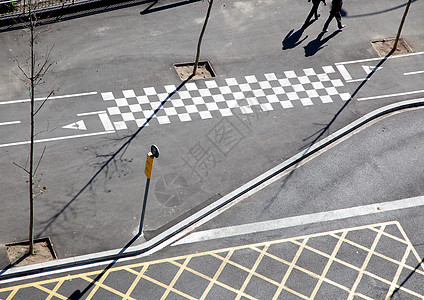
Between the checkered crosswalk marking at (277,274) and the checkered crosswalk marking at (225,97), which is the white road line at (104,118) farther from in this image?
the checkered crosswalk marking at (277,274)

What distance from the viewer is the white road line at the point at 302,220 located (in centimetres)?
1845

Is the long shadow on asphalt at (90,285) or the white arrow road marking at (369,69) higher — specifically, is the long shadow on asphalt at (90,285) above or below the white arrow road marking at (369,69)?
above

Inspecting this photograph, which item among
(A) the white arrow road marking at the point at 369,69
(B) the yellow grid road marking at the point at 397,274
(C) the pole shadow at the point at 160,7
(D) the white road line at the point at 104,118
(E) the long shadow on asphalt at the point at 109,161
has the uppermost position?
(C) the pole shadow at the point at 160,7

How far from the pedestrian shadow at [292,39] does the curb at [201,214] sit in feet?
15.8

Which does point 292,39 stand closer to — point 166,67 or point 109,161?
point 166,67

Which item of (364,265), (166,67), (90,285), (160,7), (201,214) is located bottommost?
(364,265)

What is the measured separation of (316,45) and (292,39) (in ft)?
3.42

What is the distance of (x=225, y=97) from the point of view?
75.2 ft

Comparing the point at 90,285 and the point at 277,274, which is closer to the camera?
the point at 90,285

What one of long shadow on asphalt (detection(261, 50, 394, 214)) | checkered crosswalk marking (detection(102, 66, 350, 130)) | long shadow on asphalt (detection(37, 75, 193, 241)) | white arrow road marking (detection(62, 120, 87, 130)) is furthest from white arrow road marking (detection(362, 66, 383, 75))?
white arrow road marking (detection(62, 120, 87, 130))

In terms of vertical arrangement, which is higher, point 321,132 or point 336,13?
point 336,13

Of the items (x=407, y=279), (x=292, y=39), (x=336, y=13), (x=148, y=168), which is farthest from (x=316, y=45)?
(x=148, y=168)

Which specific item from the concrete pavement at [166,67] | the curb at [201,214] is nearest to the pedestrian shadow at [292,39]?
the concrete pavement at [166,67]

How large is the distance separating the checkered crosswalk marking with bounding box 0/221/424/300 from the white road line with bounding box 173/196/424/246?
1.81ft
